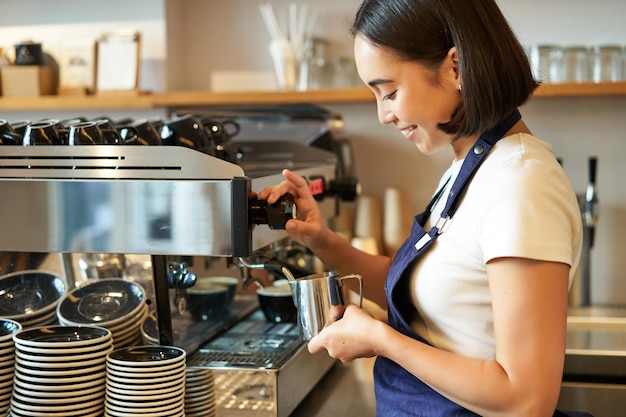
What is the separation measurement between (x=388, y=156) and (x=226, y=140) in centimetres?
98

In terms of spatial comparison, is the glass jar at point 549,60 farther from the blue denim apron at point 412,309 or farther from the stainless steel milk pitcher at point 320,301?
the stainless steel milk pitcher at point 320,301

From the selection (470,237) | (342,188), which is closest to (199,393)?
(470,237)

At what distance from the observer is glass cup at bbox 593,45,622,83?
2195mm

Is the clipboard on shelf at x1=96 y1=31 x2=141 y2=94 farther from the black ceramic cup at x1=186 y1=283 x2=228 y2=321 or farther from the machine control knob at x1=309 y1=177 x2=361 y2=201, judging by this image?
the black ceramic cup at x1=186 y1=283 x2=228 y2=321

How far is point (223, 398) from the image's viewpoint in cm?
131

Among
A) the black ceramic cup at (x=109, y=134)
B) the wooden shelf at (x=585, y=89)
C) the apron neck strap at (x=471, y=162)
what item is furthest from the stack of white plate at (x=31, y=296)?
the wooden shelf at (x=585, y=89)

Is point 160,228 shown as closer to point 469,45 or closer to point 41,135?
point 41,135

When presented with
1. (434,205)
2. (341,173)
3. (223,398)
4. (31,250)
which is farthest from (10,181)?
(341,173)

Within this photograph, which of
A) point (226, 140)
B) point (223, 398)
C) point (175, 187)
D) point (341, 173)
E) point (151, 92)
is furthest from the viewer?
point (151, 92)

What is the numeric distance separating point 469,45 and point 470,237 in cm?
23

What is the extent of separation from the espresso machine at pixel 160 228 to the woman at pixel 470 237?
0.20m

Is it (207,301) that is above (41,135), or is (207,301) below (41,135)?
below

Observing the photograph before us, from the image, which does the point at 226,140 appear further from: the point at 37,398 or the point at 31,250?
the point at 37,398

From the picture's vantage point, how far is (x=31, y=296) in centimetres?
134
